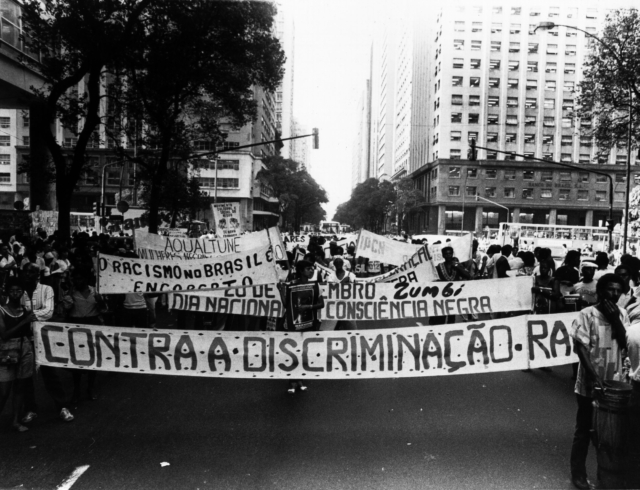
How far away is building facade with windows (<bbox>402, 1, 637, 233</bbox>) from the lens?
231 ft

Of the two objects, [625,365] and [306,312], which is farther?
[306,312]

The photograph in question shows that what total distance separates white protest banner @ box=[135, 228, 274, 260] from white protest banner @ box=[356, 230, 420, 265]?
2.22 m

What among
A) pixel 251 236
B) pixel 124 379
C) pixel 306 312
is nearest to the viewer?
pixel 306 312

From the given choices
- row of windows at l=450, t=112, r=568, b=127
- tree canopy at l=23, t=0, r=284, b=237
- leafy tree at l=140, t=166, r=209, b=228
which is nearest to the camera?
tree canopy at l=23, t=0, r=284, b=237

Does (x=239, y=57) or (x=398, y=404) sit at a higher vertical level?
(x=239, y=57)

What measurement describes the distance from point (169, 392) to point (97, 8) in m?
12.9

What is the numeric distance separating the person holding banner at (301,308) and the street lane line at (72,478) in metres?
2.67

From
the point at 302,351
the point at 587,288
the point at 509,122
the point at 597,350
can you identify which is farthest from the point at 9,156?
the point at 597,350

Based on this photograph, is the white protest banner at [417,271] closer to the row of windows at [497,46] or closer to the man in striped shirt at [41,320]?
the man in striped shirt at [41,320]

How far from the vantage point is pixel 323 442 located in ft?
17.0

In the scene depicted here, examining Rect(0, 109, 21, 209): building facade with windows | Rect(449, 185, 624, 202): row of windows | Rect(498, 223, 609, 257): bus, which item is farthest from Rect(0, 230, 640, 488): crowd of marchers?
Rect(449, 185, 624, 202): row of windows

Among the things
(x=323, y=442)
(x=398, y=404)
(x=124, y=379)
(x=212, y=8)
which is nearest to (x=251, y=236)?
(x=124, y=379)

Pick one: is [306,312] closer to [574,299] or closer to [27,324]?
[27,324]

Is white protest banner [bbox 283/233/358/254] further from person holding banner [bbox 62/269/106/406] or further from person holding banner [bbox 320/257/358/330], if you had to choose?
person holding banner [bbox 62/269/106/406]
